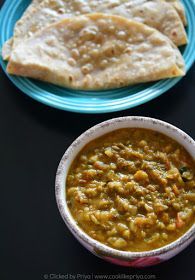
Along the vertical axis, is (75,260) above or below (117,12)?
below

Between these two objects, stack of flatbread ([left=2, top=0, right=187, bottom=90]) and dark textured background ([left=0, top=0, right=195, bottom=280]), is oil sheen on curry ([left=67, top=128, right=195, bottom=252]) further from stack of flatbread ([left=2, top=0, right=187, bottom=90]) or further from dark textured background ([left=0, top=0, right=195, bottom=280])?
stack of flatbread ([left=2, top=0, right=187, bottom=90])

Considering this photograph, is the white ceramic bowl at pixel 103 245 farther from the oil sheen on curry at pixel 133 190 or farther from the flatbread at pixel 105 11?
the flatbread at pixel 105 11

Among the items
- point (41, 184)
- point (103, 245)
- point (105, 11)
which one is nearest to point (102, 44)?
point (105, 11)

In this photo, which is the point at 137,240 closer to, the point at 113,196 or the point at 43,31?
the point at 113,196

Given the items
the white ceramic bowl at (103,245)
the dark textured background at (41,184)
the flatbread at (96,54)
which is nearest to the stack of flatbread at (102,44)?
the flatbread at (96,54)

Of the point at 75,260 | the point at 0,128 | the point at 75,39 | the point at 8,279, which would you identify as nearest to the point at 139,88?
the point at 75,39
